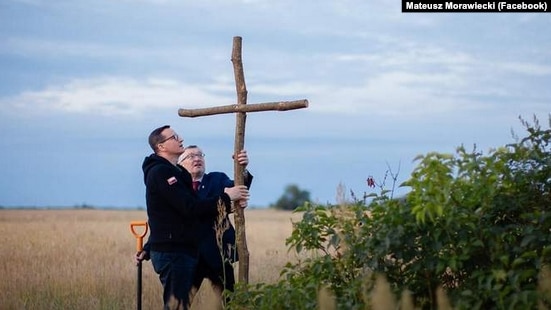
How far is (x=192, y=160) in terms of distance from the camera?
9.88 meters

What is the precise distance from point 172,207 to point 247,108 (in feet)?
4.44

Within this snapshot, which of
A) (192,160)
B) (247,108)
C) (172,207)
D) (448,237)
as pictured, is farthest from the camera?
(192,160)

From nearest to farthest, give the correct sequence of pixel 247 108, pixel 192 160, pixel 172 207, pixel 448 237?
pixel 448 237, pixel 172 207, pixel 247 108, pixel 192 160

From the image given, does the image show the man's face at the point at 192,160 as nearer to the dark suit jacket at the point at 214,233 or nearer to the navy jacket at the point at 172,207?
the dark suit jacket at the point at 214,233

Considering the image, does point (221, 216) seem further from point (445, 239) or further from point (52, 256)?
point (52, 256)

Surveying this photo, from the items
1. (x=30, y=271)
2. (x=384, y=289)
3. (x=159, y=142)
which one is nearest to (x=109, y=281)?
(x=30, y=271)

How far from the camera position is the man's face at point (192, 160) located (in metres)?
9.86

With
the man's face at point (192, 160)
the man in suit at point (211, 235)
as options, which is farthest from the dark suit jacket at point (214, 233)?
the man's face at point (192, 160)

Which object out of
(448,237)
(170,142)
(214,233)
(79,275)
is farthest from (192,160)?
(79,275)

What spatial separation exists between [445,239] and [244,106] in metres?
3.03

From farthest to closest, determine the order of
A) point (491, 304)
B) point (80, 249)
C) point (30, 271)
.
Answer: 1. point (80, 249)
2. point (30, 271)
3. point (491, 304)

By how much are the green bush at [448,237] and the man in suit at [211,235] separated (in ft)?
5.01

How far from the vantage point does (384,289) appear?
5.98m

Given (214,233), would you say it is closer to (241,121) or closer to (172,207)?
(172,207)
